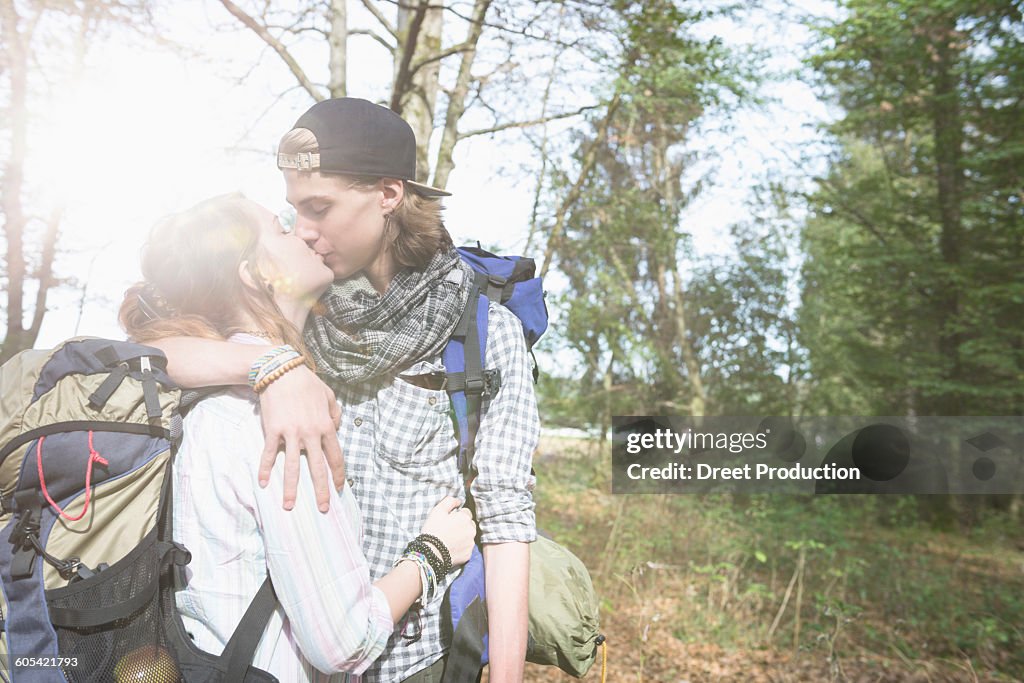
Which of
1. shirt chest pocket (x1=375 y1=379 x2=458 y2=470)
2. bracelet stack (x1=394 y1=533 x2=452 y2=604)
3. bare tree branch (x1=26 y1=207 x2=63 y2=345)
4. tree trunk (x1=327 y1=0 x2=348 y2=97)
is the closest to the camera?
bracelet stack (x1=394 y1=533 x2=452 y2=604)

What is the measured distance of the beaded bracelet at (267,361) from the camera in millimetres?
1178

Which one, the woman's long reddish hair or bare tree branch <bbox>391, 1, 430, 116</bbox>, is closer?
the woman's long reddish hair

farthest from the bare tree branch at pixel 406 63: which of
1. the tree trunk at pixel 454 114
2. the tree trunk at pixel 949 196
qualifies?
the tree trunk at pixel 949 196

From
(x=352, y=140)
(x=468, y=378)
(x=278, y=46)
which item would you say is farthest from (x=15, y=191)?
(x=468, y=378)

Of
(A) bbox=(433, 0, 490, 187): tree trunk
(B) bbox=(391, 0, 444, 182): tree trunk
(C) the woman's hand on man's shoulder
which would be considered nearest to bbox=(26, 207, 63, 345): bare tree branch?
(B) bbox=(391, 0, 444, 182): tree trunk

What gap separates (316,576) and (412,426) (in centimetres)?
47

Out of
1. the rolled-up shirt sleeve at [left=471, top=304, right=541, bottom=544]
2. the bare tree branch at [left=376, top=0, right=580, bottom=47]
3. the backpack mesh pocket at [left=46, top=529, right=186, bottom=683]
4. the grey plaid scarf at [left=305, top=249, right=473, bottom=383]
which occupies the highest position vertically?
the bare tree branch at [left=376, top=0, right=580, bottom=47]

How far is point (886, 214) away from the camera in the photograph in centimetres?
1114

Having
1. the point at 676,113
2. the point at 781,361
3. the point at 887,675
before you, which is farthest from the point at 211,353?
the point at 781,361

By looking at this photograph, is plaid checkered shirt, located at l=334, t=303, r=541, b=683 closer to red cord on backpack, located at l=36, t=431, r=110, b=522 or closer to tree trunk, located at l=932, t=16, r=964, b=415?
red cord on backpack, located at l=36, t=431, r=110, b=522

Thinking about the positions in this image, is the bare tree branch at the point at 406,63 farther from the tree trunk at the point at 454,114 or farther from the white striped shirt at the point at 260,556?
the white striped shirt at the point at 260,556

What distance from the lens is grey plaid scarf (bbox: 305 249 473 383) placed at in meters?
1.48

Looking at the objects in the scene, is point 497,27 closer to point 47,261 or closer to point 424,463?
point 424,463

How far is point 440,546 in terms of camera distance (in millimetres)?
1427
